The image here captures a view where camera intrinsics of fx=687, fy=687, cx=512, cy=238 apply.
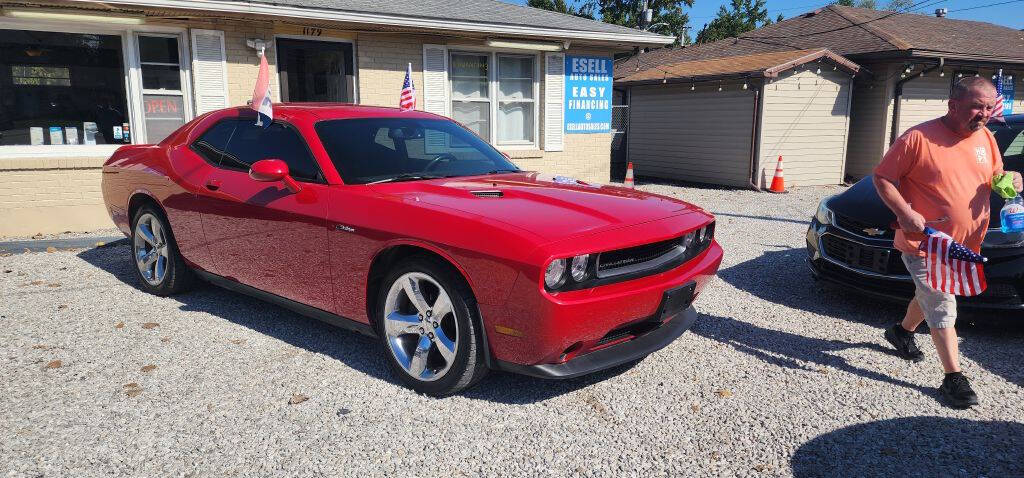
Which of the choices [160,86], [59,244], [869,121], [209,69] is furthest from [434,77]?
[869,121]

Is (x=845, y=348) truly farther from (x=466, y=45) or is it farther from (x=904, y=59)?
(x=904, y=59)

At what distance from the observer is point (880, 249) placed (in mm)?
4641

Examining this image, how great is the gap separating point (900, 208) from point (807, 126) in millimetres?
11837

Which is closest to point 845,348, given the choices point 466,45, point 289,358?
point 289,358

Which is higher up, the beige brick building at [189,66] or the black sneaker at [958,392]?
the beige brick building at [189,66]

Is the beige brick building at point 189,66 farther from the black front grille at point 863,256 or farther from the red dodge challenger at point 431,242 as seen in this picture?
the black front grille at point 863,256

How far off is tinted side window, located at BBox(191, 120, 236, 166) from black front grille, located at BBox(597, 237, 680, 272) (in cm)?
300

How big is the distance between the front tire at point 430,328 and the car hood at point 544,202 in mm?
365

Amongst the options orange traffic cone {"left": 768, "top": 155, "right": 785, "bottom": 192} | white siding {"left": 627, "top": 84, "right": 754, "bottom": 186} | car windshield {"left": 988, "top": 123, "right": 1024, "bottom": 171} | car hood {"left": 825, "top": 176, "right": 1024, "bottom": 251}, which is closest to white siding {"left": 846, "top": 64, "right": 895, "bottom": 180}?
orange traffic cone {"left": 768, "top": 155, "right": 785, "bottom": 192}

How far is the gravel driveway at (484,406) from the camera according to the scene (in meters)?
2.94

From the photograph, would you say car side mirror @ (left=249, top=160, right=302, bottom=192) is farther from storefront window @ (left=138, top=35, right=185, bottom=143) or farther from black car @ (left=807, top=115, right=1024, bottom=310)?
storefront window @ (left=138, top=35, right=185, bottom=143)

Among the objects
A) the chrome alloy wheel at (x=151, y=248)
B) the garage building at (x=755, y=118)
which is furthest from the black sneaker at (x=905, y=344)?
the garage building at (x=755, y=118)

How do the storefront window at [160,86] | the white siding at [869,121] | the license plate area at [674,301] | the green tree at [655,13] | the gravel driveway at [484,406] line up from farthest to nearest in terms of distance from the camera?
the green tree at [655,13]
the white siding at [869,121]
the storefront window at [160,86]
the license plate area at [674,301]
the gravel driveway at [484,406]

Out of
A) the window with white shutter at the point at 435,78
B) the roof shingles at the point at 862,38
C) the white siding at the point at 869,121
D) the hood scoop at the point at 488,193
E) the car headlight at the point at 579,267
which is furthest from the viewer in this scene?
the roof shingles at the point at 862,38
